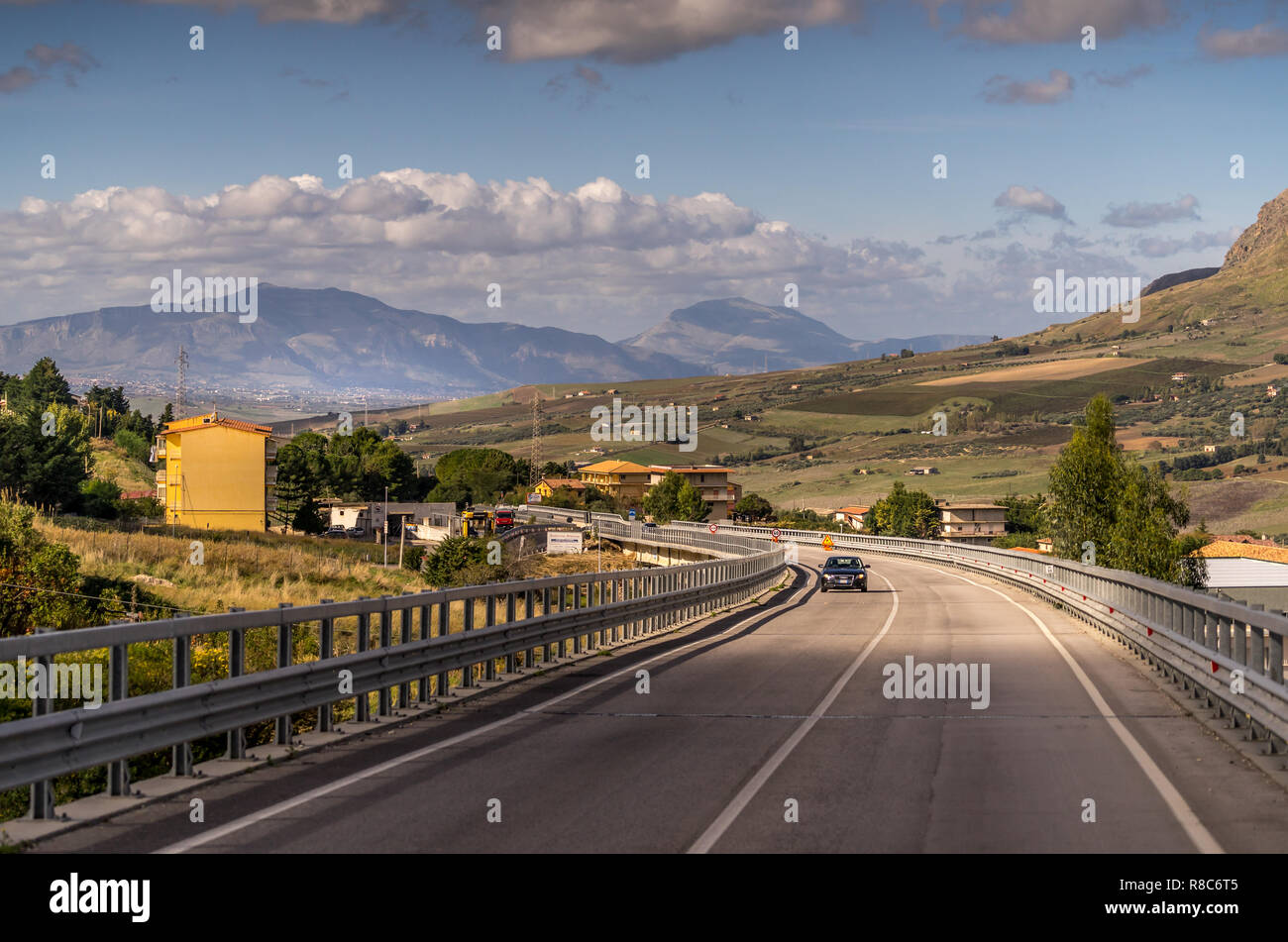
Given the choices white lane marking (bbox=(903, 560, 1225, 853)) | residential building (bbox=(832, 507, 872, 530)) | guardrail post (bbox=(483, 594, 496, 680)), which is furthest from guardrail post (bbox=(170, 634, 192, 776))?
residential building (bbox=(832, 507, 872, 530))

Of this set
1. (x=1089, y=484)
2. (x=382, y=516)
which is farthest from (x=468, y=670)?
(x=382, y=516)

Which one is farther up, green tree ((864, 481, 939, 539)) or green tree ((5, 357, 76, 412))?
green tree ((5, 357, 76, 412))

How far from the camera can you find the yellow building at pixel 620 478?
187 metres

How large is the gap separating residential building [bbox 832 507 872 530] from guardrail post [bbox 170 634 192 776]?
16063cm

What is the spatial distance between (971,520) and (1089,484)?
79.9 m

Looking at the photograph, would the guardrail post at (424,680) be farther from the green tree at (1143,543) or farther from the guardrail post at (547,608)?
the green tree at (1143,543)

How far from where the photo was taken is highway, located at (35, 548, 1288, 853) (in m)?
8.20

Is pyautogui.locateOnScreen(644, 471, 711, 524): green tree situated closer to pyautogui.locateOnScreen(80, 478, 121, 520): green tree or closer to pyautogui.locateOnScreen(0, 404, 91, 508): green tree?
pyautogui.locateOnScreen(80, 478, 121, 520): green tree

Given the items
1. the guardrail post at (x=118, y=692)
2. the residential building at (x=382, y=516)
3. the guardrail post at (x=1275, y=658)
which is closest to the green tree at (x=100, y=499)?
the residential building at (x=382, y=516)

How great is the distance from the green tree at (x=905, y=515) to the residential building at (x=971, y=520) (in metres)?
2.00

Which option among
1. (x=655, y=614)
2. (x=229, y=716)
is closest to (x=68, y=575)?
(x=655, y=614)

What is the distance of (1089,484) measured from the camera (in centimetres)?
8481

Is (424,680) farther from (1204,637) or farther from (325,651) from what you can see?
(1204,637)
